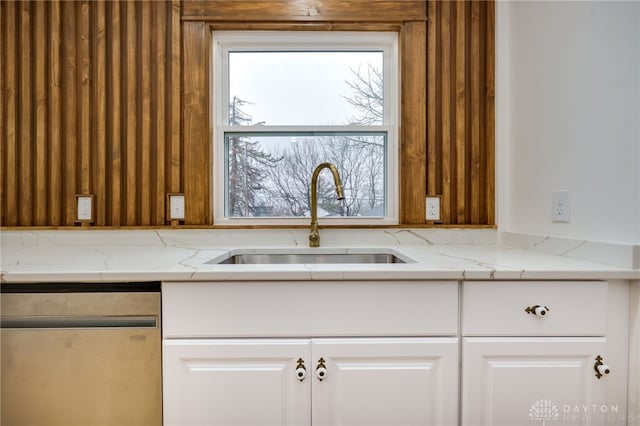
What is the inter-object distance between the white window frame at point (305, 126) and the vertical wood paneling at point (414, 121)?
53 mm

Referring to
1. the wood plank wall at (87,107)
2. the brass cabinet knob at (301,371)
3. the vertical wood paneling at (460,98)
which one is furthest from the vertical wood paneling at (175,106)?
the vertical wood paneling at (460,98)

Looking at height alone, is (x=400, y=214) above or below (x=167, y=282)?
above

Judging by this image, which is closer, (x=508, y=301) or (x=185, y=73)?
(x=508, y=301)

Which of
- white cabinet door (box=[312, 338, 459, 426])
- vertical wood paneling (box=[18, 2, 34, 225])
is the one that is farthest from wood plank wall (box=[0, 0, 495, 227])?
white cabinet door (box=[312, 338, 459, 426])

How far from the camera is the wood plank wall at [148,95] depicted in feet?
5.47

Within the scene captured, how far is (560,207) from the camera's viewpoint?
137cm

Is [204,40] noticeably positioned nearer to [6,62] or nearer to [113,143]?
[113,143]

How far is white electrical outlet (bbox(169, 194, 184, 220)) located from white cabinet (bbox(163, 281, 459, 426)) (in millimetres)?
721

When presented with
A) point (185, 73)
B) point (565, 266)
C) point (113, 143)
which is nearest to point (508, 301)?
point (565, 266)

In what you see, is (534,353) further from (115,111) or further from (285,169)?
(115,111)

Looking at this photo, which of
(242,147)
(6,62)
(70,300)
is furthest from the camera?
(242,147)

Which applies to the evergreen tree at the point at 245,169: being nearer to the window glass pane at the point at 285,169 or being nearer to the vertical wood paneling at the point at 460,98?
the window glass pane at the point at 285,169

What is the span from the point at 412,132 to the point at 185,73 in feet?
3.72

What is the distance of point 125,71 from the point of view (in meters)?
1.69
